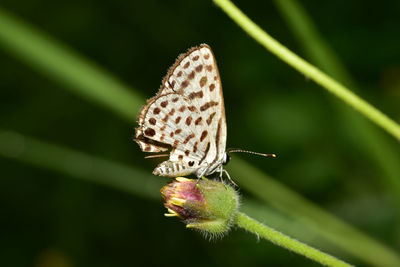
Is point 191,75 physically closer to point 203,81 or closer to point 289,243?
point 203,81

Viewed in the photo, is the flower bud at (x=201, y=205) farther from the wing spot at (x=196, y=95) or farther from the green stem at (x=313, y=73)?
the green stem at (x=313, y=73)

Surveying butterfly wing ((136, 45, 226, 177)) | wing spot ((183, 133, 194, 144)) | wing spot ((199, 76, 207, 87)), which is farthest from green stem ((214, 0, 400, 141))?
wing spot ((183, 133, 194, 144))

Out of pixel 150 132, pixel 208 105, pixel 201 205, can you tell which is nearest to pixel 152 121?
pixel 150 132

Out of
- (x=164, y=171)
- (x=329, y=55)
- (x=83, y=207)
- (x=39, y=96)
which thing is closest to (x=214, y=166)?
(x=164, y=171)

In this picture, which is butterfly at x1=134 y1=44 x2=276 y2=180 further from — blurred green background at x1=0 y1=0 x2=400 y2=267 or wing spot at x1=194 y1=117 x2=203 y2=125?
blurred green background at x1=0 y1=0 x2=400 y2=267

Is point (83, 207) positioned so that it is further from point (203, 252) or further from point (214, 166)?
point (214, 166)

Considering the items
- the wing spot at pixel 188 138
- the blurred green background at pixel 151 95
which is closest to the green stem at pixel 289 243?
the wing spot at pixel 188 138

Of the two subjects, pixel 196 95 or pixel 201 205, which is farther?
pixel 196 95
